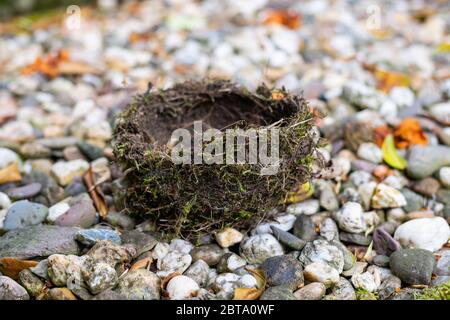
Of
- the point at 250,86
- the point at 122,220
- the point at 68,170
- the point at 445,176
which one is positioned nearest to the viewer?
the point at 122,220

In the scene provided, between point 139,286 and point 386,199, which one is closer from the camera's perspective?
point 139,286

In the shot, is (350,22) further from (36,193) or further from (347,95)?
(36,193)

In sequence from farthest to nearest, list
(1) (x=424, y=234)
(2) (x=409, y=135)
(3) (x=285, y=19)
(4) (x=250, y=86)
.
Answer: (3) (x=285, y=19) < (4) (x=250, y=86) < (2) (x=409, y=135) < (1) (x=424, y=234)

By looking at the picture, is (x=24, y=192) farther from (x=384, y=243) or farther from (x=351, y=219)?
(x=384, y=243)

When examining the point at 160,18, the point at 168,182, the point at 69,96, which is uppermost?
the point at 160,18

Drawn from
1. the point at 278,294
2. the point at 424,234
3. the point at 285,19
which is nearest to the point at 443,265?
the point at 424,234

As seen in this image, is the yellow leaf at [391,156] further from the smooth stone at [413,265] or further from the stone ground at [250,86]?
the smooth stone at [413,265]

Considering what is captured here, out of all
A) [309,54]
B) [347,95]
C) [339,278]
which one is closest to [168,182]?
[339,278]
